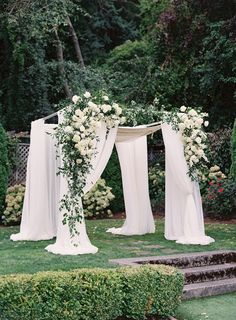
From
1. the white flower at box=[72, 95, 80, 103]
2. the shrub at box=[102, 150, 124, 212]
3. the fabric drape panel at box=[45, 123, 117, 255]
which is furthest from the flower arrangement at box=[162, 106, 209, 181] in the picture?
the shrub at box=[102, 150, 124, 212]

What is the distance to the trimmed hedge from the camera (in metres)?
5.21

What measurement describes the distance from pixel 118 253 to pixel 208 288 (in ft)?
5.72

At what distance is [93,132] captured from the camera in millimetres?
8727

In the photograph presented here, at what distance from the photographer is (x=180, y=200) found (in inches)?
410

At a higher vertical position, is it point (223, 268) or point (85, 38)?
point (85, 38)

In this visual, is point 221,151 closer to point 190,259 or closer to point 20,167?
point 20,167

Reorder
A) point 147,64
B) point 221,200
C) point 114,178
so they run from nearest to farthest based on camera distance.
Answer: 1. point 221,200
2. point 114,178
3. point 147,64

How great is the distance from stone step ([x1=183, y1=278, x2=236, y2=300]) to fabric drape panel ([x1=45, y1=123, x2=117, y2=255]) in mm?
1875

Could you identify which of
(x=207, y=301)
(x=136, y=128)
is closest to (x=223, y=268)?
(x=207, y=301)

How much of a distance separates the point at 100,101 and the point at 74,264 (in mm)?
2735

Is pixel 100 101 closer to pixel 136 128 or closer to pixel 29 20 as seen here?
pixel 136 128

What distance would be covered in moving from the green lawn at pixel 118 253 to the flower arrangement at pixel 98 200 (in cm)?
222

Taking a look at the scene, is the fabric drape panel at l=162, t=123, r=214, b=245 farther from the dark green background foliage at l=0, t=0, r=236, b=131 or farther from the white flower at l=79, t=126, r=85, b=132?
the dark green background foliage at l=0, t=0, r=236, b=131

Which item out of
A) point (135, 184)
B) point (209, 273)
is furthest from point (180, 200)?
point (209, 273)
